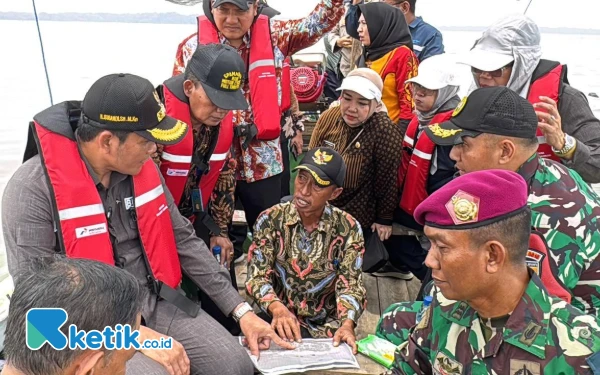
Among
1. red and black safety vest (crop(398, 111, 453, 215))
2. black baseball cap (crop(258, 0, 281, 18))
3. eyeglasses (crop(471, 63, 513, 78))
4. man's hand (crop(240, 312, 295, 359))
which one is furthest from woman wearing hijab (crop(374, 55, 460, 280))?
man's hand (crop(240, 312, 295, 359))

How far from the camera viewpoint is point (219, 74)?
2637 millimetres

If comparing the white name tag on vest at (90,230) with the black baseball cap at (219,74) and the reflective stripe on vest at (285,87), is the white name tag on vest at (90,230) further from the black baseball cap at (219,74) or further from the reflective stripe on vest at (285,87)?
the reflective stripe on vest at (285,87)

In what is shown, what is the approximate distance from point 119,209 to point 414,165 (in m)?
1.71

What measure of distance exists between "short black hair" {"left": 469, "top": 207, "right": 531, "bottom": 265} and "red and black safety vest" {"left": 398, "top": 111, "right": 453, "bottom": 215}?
1642 mm

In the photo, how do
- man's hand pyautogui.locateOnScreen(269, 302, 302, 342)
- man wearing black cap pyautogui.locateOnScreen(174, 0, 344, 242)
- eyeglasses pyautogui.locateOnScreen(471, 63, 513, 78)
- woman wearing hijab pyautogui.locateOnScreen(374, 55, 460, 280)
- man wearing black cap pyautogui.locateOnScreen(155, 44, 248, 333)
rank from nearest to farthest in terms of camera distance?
1. man's hand pyautogui.locateOnScreen(269, 302, 302, 342)
2. man wearing black cap pyautogui.locateOnScreen(155, 44, 248, 333)
3. eyeglasses pyautogui.locateOnScreen(471, 63, 513, 78)
4. man wearing black cap pyautogui.locateOnScreen(174, 0, 344, 242)
5. woman wearing hijab pyautogui.locateOnScreen(374, 55, 460, 280)

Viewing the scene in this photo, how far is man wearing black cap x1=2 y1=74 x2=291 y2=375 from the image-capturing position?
7.08 feet

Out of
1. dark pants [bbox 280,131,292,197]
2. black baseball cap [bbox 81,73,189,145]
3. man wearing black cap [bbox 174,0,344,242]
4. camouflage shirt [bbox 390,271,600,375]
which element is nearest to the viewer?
camouflage shirt [bbox 390,271,600,375]

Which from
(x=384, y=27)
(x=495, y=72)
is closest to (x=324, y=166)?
(x=495, y=72)

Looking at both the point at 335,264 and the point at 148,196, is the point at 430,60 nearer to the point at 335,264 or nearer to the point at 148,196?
the point at 335,264

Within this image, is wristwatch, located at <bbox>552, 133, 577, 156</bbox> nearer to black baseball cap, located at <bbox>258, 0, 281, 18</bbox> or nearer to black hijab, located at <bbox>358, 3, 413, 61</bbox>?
black hijab, located at <bbox>358, 3, 413, 61</bbox>

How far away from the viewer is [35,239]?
217 cm

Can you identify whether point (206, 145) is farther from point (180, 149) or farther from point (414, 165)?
point (414, 165)

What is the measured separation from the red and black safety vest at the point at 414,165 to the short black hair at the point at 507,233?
5.39 feet

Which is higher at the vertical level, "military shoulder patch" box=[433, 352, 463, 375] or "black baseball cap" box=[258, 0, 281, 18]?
"black baseball cap" box=[258, 0, 281, 18]
